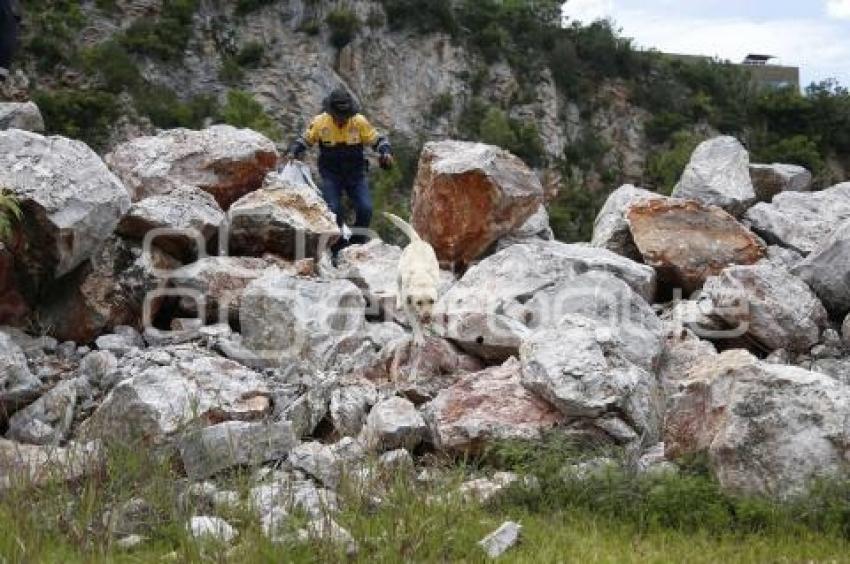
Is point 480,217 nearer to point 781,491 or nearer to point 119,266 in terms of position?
point 119,266

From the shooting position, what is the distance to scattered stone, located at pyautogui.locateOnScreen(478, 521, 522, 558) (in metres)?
4.12

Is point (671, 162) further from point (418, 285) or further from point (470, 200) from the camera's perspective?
point (418, 285)

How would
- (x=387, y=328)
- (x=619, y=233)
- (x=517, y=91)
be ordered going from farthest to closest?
(x=517, y=91)
(x=619, y=233)
(x=387, y=328)

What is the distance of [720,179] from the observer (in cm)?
1039

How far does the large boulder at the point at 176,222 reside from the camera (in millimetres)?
7875

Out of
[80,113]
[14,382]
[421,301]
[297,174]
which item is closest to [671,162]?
[80,113]

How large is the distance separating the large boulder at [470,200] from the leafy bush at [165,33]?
25.6 metres

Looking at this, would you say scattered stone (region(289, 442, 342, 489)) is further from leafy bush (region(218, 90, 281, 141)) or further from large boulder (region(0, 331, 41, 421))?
leafy bush (region(218, 90, 281, 141))

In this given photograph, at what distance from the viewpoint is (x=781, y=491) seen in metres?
4.71

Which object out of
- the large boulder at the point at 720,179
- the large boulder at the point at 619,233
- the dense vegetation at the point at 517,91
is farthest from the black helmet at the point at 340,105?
the dense vegetation at the point at 517,91

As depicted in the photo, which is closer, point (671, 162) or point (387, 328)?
point (387, 328)

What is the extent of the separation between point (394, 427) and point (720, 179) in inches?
239

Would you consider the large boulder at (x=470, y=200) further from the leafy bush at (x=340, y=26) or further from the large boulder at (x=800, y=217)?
the leafy bush at (x=340, y=26)

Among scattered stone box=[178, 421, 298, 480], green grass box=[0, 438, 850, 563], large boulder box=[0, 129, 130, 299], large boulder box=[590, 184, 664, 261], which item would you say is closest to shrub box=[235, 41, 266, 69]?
large boulder box=[590, 184, 664, 261]
